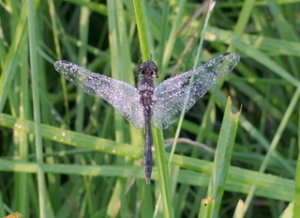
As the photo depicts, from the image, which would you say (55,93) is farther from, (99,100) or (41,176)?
(41,176)

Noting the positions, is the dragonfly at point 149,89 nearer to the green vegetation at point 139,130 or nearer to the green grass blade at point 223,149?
the green vegetation at point 139,130

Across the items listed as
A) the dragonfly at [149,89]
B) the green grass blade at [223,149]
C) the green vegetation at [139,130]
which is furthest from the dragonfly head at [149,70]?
the green grass blade at [223,149]

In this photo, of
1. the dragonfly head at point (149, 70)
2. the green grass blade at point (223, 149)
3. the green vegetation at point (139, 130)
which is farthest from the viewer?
the dragonfly head at point (149, 70)

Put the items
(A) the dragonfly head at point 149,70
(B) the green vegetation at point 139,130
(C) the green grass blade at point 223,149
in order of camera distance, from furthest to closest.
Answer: (A) the dragonfly head at point 149,70, (B) the green vegetation at point 139,130, (C) the green grass blade at point 223,149

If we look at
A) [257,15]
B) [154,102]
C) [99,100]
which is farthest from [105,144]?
[257,15]

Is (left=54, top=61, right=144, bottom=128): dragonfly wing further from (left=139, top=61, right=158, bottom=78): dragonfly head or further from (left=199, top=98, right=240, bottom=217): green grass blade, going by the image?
(left=199, top=98, right=240, bottom=217): green grass blade

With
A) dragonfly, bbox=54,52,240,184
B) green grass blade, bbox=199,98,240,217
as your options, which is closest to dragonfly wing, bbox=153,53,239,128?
dragonfly, bbox=54,52,240,184
